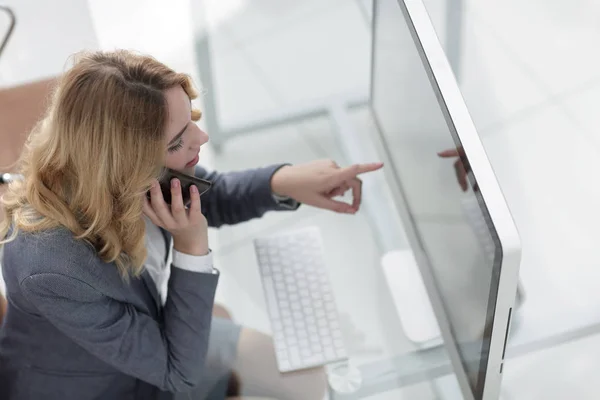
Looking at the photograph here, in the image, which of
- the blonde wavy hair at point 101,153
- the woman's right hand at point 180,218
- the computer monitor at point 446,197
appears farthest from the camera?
the woman's right hand at point 180,218

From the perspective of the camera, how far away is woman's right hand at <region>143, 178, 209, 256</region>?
3.44 ft

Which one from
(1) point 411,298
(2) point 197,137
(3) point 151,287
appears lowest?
(1) point 411,298

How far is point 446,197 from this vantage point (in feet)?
3.29

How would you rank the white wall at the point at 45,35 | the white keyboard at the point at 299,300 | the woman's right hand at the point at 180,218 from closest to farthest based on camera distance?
the woman's right hand at the point at 180,218 < the white keyboard at the point at 299,300 < the white wall at the point at 45,35

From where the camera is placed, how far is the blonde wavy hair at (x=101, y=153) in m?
0.95

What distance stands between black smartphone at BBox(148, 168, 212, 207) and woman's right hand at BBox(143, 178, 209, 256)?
0.05 feet

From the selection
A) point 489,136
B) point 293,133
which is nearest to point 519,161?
point 489,136

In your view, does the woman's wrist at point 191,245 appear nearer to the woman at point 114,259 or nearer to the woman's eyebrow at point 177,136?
the woman at point 114,259

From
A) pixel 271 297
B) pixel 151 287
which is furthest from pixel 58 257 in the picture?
pixel 271 297

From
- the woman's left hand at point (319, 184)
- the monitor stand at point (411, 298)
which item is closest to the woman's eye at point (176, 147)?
the woman's left hand at point (319, 184)

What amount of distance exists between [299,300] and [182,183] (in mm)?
313

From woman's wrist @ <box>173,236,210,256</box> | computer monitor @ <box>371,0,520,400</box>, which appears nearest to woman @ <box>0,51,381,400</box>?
woman's wrist @ <box>173,236,210,256</box>

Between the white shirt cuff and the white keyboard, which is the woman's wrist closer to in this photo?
the white shirt cuff

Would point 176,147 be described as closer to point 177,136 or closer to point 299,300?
point 177,136
